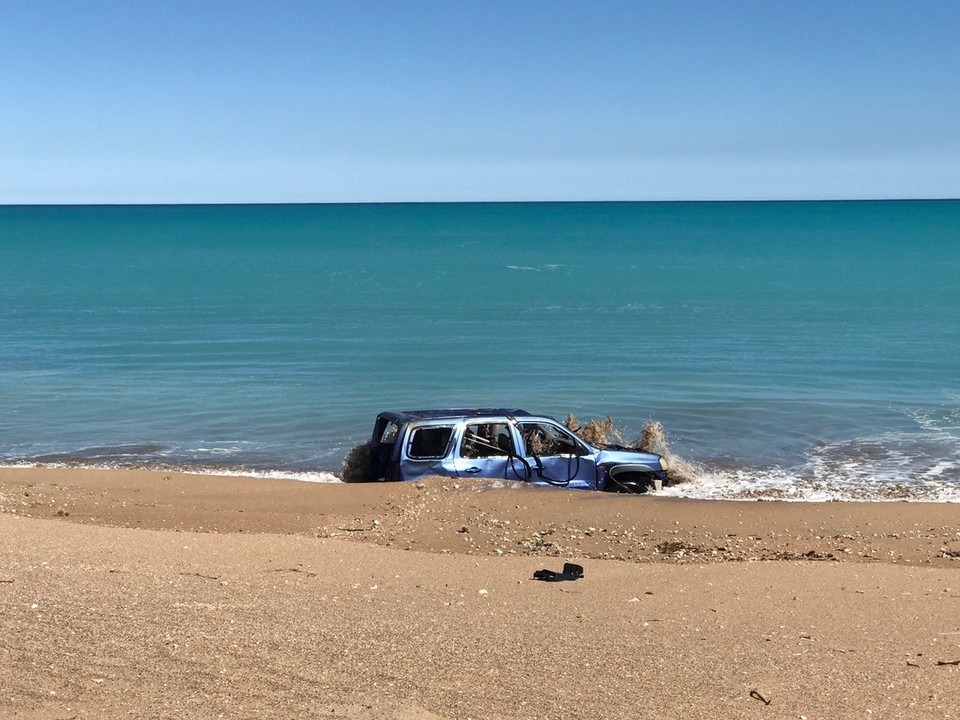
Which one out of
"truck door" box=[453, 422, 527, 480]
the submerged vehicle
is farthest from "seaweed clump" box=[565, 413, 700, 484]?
"truck door" box=[453, 422, 527, 480]

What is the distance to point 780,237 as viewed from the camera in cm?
13062

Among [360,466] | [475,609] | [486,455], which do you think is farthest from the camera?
[360,466]

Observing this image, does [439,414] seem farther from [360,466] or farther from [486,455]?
[360,466]

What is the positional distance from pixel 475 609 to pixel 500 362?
2433cm

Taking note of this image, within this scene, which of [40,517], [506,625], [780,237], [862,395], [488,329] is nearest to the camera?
[506,625]

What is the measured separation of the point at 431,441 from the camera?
16.3 meters

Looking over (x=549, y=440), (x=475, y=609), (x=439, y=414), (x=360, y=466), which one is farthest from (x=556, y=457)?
(x=475, y=609)

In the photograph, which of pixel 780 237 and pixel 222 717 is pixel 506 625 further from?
pixel 780 237

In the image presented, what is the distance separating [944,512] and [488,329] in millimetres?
28721

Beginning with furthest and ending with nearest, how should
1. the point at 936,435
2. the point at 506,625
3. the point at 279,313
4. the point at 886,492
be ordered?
1. the point at 279,313
2. the point at 936,435
3. the point at 886,492
4. the point at 506,625

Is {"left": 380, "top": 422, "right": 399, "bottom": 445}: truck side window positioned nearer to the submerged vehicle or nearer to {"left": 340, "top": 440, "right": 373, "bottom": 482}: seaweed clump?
the submerged vehicle

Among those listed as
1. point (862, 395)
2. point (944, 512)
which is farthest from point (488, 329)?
point (944, 512)

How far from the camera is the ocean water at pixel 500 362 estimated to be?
74.4ft

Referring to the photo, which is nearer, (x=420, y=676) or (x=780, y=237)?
(x=420, y=676)
